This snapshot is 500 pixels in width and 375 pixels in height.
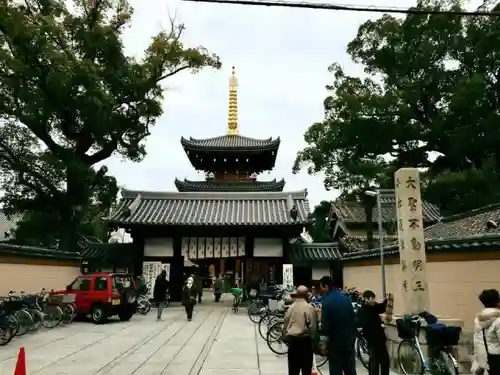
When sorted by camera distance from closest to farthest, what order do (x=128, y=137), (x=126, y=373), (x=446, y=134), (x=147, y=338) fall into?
1. (x=126, y=373)
2. (x=147, y=338)
3. (x=128, y=137)
4. (x=446, y=134)

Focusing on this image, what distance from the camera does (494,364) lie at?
18.2 ft

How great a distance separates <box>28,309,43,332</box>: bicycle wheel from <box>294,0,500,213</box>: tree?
2095 cm

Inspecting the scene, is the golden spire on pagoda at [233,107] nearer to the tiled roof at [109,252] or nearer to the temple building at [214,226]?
the temple building at [214,226]

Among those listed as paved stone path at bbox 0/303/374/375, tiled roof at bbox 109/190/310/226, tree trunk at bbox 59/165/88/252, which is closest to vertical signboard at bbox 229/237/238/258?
tiled roof at bbox 109/190/310/226

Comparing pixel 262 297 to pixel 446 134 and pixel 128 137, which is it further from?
pixel 446 134

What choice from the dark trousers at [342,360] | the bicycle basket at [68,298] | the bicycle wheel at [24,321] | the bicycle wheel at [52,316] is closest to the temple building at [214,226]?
the bicycle basket at [68,298]

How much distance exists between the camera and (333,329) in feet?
23.4

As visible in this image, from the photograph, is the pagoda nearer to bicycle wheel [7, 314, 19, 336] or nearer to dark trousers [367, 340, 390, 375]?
bicycle wheel [7, 314, 19, 336]

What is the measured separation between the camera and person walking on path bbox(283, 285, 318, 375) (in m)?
7.25

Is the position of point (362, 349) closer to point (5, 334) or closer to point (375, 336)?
point (375, 336)

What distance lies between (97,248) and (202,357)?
1816 centimetres

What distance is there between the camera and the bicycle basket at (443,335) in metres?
7.46

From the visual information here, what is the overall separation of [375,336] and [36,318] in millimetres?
11820

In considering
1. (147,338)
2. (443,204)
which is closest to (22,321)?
(147,338)
